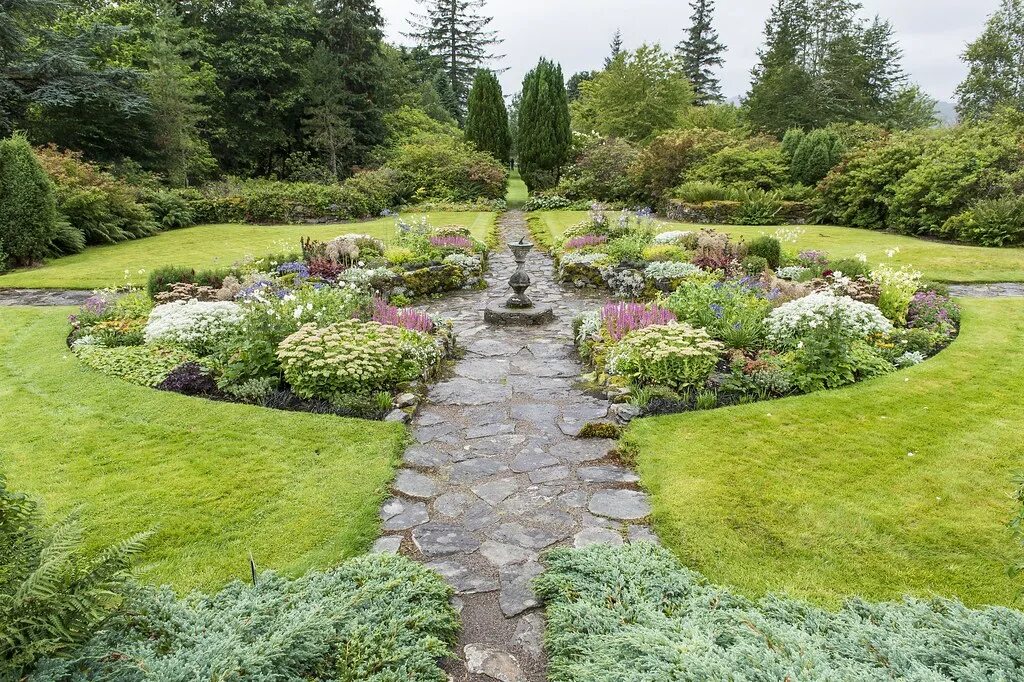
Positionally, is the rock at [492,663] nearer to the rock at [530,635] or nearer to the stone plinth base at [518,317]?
the rock at [530,635]

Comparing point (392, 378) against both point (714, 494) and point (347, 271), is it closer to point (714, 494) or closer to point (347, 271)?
point (714, 494)

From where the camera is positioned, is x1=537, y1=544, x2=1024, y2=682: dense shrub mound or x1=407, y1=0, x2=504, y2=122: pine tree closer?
x1=537, y1=544, x2=1024, y2=682: dense shrub mound

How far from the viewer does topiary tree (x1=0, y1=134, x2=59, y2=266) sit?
12.2m

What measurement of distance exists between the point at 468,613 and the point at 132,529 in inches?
93.1

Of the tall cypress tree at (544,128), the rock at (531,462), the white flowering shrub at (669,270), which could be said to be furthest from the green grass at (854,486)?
the tall cypress tree at (544,128)

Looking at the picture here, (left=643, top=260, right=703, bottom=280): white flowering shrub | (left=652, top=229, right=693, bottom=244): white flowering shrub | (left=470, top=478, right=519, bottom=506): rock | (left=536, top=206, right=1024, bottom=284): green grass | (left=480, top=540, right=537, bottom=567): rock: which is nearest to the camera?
(left=480, top=540, right=537, bottom=567): rock

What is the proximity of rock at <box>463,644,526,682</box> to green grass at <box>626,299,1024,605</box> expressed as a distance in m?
1.31

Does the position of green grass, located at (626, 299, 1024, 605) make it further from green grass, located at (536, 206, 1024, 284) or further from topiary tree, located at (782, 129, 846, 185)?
topiary tree, located at (782, 129, 846, 185)

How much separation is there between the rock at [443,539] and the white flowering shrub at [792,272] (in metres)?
7.57

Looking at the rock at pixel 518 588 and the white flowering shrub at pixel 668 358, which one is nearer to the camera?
the rock at pixel 518 588

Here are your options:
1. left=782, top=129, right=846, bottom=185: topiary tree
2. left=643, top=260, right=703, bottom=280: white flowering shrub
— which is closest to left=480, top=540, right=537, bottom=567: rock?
left=643, top=260, right=703, bottom=280: white flowering shrub

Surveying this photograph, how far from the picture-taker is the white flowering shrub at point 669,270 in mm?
10031

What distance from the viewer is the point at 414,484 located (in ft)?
15.0

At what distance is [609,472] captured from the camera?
4727mm
